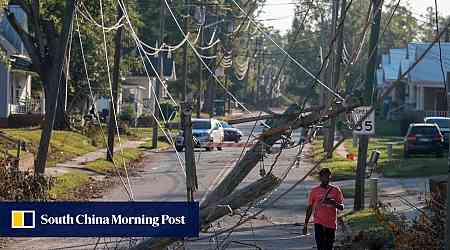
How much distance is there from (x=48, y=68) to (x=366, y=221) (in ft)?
74.0

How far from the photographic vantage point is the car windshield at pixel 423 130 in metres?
41.3

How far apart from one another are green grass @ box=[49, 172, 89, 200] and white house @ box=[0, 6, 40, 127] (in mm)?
16910

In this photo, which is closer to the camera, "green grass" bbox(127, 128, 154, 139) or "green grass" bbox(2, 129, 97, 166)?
"green grass" bbox(2, 129, 97, 166)

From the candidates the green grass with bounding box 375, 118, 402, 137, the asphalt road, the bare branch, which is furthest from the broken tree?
the green grass with bounding box 375, 118, 402, 137

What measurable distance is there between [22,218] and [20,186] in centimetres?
A: 1124

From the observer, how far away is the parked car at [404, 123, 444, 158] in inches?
1624

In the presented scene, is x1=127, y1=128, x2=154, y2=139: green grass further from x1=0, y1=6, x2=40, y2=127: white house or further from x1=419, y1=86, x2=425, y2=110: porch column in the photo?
x1=419, y1=86, x2=425, y2=110: porch column

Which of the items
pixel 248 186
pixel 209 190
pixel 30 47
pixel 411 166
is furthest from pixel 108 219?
pixel 30 47

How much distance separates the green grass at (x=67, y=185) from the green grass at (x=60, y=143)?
4.12 meters

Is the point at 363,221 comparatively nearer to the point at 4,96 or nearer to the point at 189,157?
the point at 189,157

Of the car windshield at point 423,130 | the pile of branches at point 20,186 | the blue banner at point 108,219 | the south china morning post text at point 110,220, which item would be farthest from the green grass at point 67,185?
the car windshield at point 423,130

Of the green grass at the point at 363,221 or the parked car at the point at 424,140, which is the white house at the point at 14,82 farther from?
the green grass at the point at 363,221

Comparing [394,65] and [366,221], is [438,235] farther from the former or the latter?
[394,65]

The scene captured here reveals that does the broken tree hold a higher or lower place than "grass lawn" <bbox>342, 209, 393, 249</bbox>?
higher
